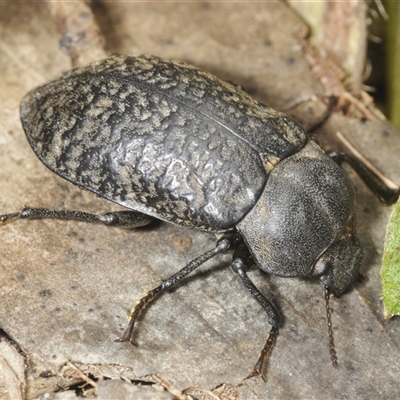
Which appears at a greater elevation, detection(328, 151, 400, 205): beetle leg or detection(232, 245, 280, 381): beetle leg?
detection(328, 151, 400, 205): beetle leg

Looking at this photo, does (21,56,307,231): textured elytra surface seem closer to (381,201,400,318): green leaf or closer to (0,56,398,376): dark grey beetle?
(0,56,398,376): dark grey beetle

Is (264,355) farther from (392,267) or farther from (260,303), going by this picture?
(392,267)

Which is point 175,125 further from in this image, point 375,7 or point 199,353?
point 375,7

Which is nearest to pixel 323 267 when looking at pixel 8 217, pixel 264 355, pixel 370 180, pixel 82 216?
pixel 264 355

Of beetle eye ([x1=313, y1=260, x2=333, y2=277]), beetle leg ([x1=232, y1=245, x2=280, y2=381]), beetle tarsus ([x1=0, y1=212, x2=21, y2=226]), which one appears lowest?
beetle tarsus ([x1=0, y1=212, x2=21, y2=226])

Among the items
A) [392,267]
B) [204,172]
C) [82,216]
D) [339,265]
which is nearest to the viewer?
[392,267]

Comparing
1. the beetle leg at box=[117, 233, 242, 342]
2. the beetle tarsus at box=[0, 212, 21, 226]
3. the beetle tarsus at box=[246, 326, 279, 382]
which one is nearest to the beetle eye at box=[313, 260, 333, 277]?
the beetle tarsus at box=[246, 326, 279, 382]
